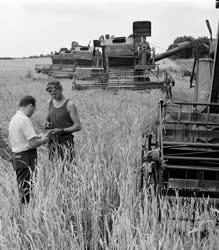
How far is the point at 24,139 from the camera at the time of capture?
4367 millimetres

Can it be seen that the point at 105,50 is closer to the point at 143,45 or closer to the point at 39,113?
the point at 143,45

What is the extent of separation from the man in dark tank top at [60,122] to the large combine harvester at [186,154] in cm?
77

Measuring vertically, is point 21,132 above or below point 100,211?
above

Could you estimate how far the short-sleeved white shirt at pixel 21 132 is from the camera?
4293mm

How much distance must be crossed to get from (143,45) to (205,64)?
12289mm

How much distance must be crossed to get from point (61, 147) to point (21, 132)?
0.66m

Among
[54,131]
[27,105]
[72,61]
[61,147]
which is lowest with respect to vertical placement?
[72,61]

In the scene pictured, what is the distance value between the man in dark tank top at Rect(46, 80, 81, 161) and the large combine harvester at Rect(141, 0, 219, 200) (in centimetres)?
77

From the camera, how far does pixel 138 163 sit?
501 cm

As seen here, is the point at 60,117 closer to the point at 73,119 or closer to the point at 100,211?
the point at 73,119

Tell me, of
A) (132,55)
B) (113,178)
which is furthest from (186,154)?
(132,55)

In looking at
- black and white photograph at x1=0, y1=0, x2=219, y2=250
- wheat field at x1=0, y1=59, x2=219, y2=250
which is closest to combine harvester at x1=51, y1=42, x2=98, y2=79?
black and white photograph at x1=0, y1=0, x2=219, y2=250

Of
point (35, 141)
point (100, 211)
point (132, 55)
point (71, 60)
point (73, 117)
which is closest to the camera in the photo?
point (100, 211)

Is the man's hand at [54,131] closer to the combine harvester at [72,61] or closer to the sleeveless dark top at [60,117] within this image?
the sleeveless dark top at [60,117]
